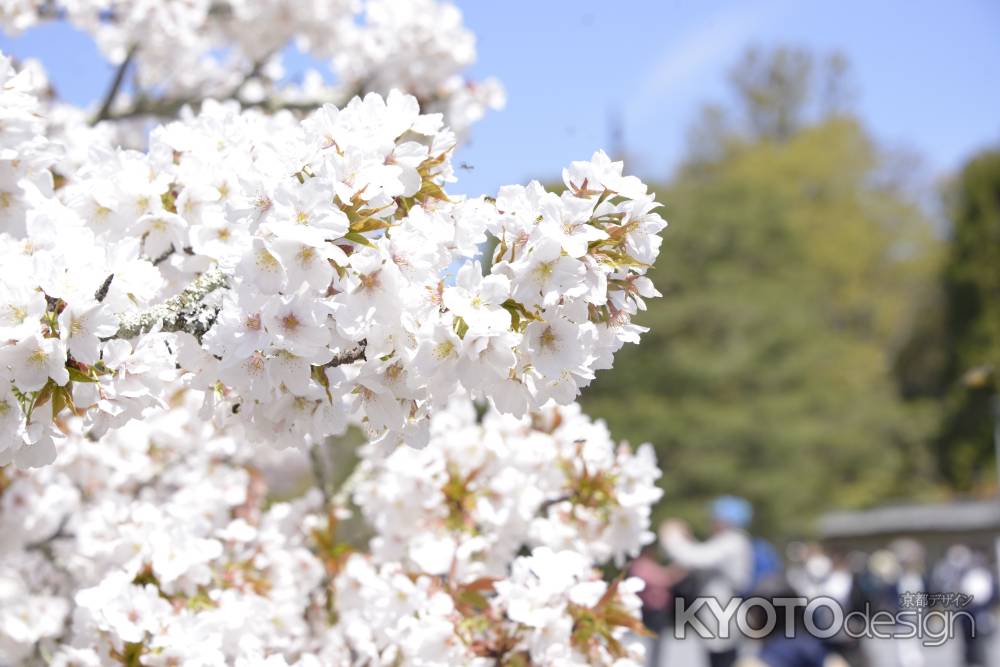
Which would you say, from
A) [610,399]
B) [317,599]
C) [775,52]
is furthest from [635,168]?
[317,599]

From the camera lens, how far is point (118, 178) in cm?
230

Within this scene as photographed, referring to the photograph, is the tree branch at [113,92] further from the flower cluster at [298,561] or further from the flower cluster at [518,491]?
the flower cluster at [518,491]

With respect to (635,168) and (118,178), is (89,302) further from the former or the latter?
(635,168)

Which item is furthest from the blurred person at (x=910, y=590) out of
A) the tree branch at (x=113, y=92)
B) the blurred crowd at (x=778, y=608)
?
the tree branch at (x=113, y=92)

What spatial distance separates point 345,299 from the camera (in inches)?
73.3

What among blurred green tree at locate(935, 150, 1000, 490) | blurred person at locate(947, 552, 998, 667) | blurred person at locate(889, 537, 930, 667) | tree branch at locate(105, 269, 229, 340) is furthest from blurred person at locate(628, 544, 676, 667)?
blurred green tree at locate(935, 150, 1000, 490)

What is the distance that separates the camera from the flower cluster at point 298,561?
2680 mm

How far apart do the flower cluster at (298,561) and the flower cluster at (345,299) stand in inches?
31.9

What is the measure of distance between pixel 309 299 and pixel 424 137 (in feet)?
1.67

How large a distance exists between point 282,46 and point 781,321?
21205 millimetres

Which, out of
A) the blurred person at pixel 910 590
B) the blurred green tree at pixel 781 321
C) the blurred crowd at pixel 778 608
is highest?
the blurred green tree at pixel 781 321

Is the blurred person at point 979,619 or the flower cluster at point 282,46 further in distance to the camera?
the blurred person at point 979,619

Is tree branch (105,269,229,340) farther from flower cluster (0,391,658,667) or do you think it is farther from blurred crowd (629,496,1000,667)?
blurred crowd (629,496,1000,667)

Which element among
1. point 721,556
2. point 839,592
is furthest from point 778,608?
point 839,592
